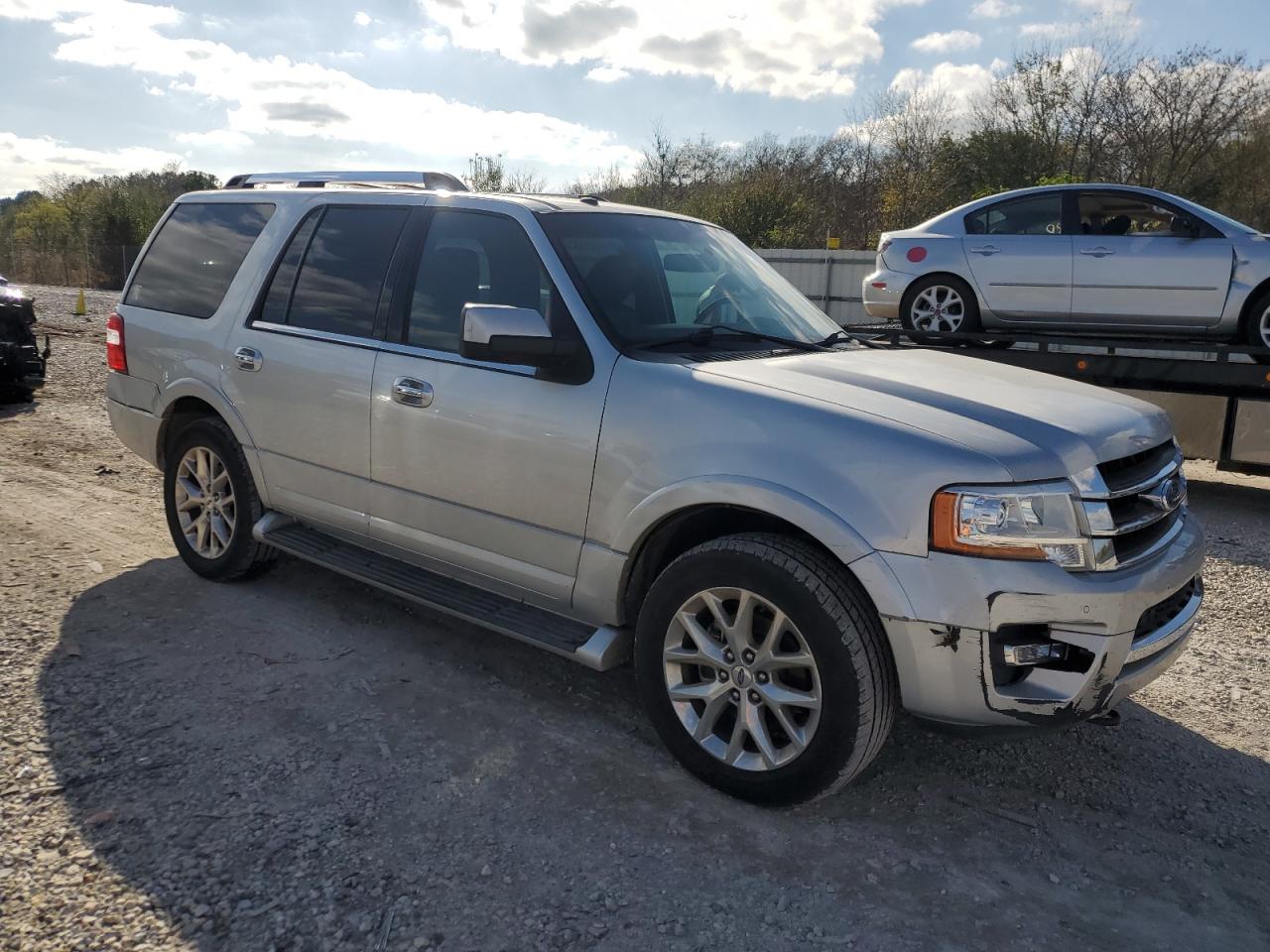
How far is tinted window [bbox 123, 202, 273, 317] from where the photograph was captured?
192 inches

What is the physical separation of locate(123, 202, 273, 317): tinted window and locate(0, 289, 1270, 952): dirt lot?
5.34 ft

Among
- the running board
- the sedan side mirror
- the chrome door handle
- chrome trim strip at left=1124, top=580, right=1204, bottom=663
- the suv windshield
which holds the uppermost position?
the suv windshield

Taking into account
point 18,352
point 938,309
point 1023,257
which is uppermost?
point 1023,257

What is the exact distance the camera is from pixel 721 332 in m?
3.72

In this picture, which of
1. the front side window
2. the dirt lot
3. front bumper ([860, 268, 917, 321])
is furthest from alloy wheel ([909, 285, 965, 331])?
the dirt lot

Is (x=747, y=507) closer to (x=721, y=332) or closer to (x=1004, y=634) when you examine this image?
(x=1004, y=634)

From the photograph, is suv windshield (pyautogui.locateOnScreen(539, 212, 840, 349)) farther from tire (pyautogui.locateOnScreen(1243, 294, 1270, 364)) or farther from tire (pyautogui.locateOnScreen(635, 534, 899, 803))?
tire (pyautogui.locateOnScreen(1243, 294, 1270, 364))

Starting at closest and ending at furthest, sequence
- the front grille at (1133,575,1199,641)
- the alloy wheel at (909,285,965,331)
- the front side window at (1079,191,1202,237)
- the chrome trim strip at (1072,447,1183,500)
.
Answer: the chrome trim strip at (1072,447,1183,500) < the front grille at (1133,575,1199,641) < the front side window at (1079,191,1202,237) < the alloy wheel at (909,285,965,331)

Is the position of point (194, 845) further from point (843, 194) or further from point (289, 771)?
point (843, 194)

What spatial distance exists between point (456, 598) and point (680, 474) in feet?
4.01

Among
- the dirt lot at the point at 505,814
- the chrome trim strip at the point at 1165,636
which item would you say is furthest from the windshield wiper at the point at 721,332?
the chrome trim strip at the point at 1165,636

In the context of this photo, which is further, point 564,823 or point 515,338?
point 515,338

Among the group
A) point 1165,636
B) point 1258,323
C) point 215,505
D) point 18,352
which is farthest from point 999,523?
point 18,352

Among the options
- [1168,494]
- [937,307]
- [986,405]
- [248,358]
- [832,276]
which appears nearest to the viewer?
[986,405]
